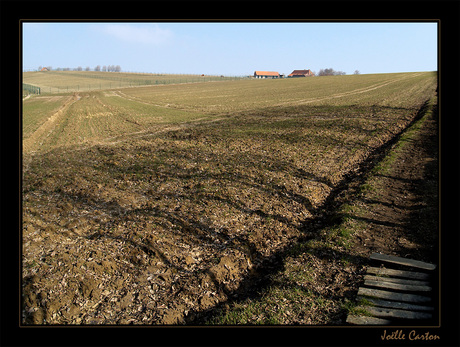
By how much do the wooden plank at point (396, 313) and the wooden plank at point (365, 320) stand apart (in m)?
0.11

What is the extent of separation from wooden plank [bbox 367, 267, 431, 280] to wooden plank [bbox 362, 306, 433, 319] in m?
1.14

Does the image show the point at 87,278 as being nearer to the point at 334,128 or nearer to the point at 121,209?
the point at 121,209

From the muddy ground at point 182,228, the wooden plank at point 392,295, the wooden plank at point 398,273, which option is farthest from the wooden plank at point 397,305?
the wooden plank at point 398,273

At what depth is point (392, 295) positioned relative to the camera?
5.38m

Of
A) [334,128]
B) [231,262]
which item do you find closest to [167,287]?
[231,262]

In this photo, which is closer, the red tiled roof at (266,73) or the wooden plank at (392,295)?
the wooden plank at (392,295)

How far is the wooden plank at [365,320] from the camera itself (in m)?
4.80

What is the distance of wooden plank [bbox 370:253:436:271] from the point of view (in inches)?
242

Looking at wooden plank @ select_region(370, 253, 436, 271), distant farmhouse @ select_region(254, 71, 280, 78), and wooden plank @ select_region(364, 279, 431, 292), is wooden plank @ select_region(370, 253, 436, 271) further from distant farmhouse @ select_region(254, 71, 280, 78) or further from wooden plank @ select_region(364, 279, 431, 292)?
distant farmhouse @ select_region(254, 71, 280, 78)

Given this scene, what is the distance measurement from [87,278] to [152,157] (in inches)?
389

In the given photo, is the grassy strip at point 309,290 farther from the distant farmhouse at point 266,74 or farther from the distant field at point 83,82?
the distant farmhouse at point 266,74

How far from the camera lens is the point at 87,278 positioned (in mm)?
6305
